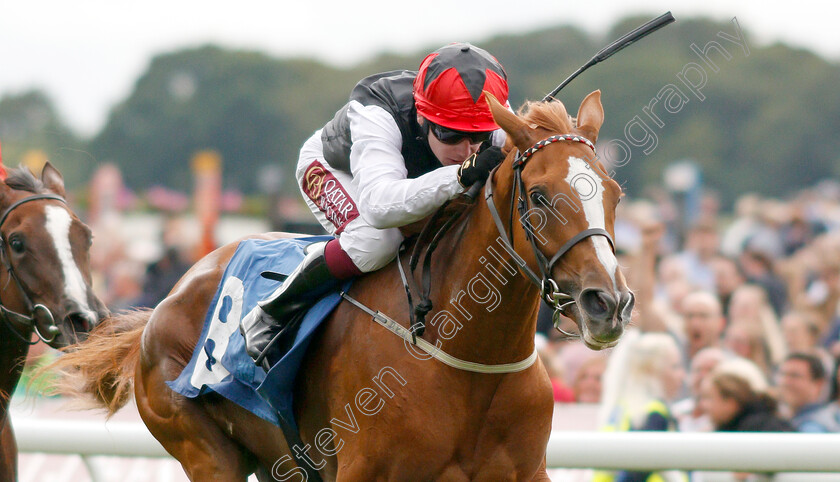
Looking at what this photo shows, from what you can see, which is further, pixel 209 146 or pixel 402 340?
pixel 209 146

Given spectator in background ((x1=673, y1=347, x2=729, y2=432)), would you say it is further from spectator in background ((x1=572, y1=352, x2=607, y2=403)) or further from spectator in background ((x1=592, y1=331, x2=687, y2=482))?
spectator in background ((x1=572, y1=352, x2=607, y2=403))

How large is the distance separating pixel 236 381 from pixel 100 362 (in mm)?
987

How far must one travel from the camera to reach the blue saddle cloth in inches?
136

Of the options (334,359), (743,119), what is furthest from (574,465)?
(743,119)

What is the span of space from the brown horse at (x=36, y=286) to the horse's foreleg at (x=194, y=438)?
1.44 feet

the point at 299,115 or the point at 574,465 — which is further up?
the point at 574,465

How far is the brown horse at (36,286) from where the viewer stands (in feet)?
13.9

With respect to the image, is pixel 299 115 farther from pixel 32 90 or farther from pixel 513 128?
pixel 513 128

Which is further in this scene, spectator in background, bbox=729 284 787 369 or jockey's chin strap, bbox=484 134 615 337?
spectator in background, bbox=729 284 787 369

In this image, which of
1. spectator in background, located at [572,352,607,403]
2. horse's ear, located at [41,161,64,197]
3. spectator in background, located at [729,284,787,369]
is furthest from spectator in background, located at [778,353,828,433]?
horse's ear, located at [41,161,64,197]

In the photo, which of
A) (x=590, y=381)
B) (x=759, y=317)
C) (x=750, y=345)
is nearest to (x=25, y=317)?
(x=590, y=381)

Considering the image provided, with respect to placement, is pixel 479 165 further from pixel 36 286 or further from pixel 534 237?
pixel 36 286

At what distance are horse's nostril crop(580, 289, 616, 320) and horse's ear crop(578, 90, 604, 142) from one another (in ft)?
1.92

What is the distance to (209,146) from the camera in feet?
209
